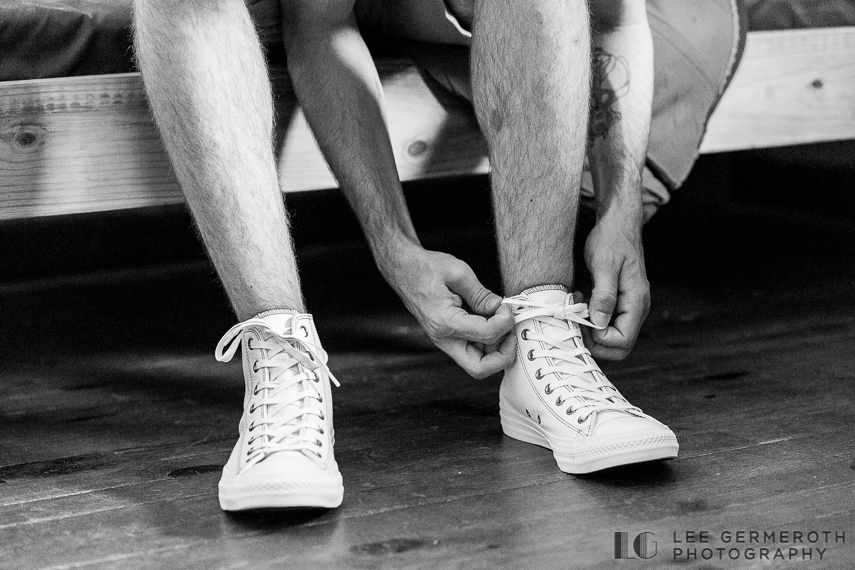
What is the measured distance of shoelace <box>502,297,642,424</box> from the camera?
35.0 inches

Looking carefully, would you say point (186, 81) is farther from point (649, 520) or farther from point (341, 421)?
point (649, 520)

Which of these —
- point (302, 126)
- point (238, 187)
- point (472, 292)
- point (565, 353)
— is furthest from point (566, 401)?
point (302, 126)

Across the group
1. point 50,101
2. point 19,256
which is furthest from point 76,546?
point 19,256

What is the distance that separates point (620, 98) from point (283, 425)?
23.6 inches

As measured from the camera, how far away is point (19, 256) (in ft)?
7.26

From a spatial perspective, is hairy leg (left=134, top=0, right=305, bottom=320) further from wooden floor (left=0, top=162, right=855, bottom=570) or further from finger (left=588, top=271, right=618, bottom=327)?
finger (left=588, top=271, right=618, bottom=327)

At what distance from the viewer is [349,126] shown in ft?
3.50

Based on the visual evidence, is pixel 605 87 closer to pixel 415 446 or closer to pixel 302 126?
pixel 302 126

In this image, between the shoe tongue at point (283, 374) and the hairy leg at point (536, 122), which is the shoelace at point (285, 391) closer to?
the shoe tongue at point (283, 374)

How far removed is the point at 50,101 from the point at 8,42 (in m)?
0.10

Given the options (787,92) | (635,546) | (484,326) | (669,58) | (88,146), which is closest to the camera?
(635,546)

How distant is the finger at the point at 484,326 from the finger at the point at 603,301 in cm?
9

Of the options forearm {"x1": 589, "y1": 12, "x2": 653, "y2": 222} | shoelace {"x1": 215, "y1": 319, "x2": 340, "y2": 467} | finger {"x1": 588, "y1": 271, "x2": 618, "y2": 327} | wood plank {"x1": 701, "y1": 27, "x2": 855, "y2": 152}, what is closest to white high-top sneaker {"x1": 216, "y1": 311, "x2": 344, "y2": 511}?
shoelace {"x1": 215, "y1": 319, "x2": 340, "y2": 467}

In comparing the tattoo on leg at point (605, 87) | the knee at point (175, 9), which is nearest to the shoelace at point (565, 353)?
the tattoo on leg at point (605, 87)
